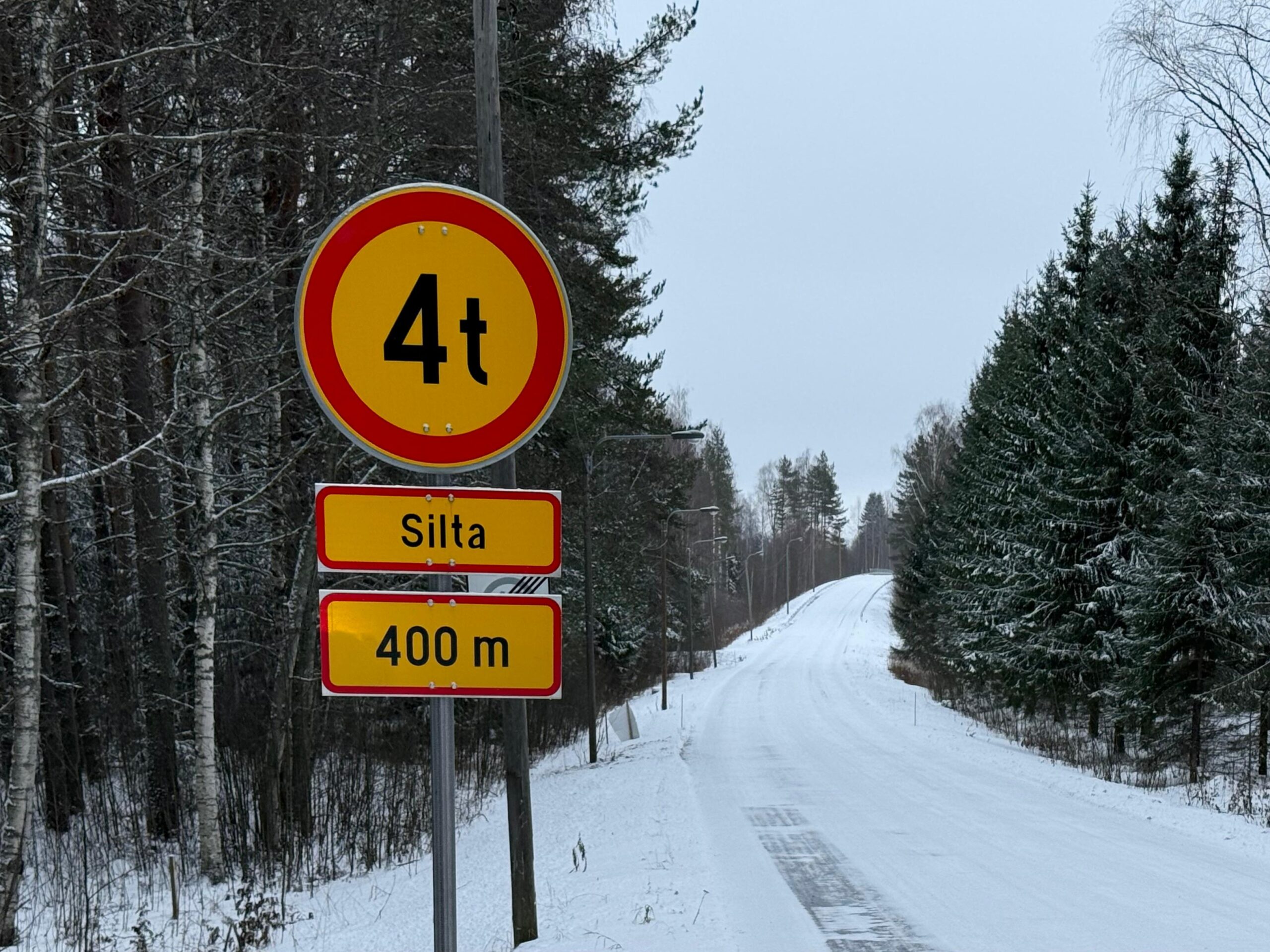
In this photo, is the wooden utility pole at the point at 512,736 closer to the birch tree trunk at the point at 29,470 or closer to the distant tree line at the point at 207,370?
the distant tree line at the point at 207,370

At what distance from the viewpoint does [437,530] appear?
2770 mm

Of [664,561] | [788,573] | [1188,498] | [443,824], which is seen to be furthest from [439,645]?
[788,573]

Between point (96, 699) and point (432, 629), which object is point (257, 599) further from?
point (432, 629)

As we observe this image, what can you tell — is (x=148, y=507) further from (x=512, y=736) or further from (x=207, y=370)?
(x=512, y=736)

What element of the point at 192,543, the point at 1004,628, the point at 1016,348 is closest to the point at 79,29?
the point at 192,543

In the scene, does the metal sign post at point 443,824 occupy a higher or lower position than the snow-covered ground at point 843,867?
higher

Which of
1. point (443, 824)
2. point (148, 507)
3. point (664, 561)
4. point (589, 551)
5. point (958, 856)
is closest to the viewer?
point (443, 824)

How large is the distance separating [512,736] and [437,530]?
17.6 feet

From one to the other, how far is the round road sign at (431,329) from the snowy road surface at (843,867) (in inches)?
215

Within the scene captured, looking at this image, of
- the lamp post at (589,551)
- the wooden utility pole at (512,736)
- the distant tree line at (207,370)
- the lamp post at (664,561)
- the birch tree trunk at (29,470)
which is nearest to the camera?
the wooden utility pole at (512,736)

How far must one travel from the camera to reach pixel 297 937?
29.6ft

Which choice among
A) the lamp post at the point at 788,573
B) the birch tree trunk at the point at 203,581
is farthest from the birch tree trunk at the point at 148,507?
the lamp post at the point at 788,573

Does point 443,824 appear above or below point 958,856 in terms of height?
above

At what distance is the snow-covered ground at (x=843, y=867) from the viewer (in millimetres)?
7719
